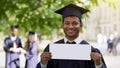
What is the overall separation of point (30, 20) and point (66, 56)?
6553 millimetres

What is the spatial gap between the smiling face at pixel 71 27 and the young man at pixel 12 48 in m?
7.45

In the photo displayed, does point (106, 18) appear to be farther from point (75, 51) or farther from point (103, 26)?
point (75, 51)

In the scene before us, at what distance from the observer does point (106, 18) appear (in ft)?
282

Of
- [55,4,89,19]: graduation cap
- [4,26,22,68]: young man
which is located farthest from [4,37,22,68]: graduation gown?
[55,4,89,19]: graduation cap

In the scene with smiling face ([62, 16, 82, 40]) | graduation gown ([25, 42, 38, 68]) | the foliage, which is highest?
the foliage

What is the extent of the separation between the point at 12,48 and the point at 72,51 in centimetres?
830

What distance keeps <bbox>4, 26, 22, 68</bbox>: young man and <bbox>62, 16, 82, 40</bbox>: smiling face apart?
24.4 ft

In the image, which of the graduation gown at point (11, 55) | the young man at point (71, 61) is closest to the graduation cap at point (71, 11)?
the young man at point (71, 61)

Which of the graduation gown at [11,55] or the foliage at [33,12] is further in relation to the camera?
the graduation gown at [11,55]

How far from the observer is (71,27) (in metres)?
4.66

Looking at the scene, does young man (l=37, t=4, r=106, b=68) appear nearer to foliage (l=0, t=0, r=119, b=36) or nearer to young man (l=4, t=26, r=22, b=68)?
foliage (l=0, t=0, r=119, b=36)

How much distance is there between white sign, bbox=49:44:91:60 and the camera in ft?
15.1

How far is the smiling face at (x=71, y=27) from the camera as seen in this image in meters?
4.67

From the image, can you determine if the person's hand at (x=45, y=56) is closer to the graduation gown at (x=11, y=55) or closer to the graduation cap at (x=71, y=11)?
the graduation cap at (x=71, y=11)
